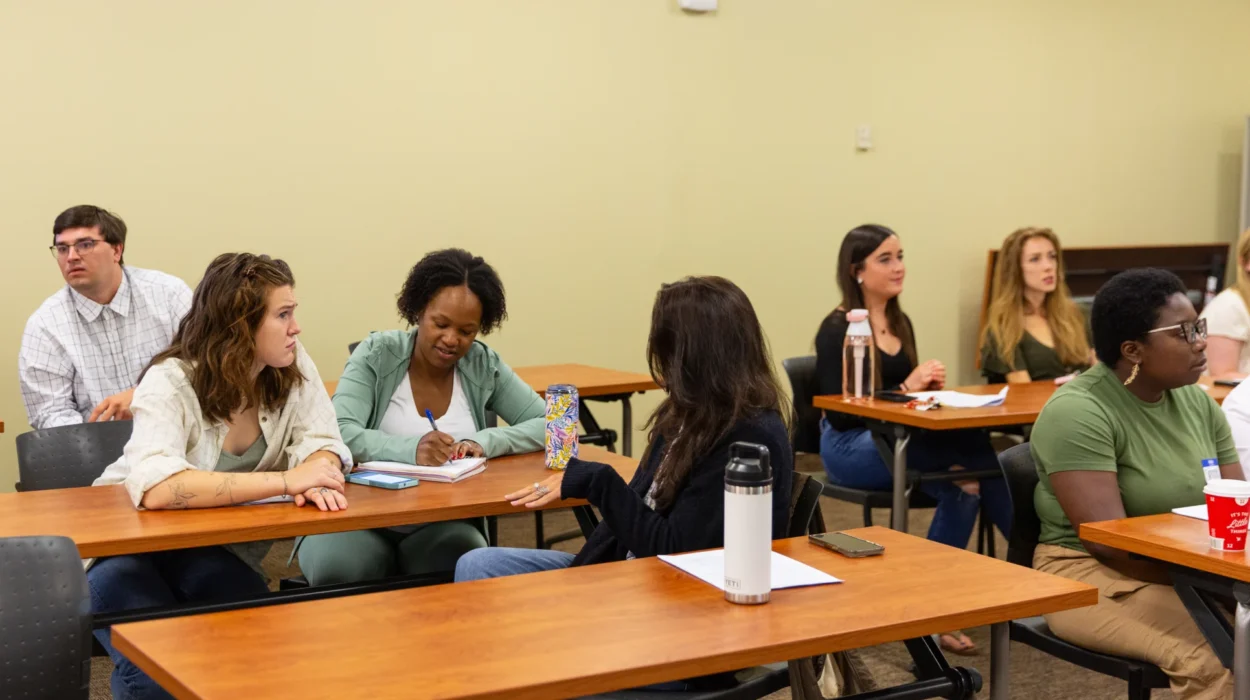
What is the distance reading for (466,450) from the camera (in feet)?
10.2

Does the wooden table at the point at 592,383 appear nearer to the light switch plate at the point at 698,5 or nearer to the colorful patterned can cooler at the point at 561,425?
the colorful patterned can cooler at the point at 561,425

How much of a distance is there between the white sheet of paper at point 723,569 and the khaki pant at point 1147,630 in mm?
764

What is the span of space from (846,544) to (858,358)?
218 centimetres

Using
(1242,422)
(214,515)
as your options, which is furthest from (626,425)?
(214,515)

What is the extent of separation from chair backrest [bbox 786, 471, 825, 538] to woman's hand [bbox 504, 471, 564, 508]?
49 cm

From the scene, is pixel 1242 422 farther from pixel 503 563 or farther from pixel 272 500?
pixel 272 500

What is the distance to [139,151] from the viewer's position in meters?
5.12

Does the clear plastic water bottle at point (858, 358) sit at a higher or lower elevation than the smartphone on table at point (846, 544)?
higher

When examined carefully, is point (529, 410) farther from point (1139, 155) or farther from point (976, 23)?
point (1139, 155)

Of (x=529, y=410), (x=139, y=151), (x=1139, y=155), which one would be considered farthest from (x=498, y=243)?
(x=1139, y=155)

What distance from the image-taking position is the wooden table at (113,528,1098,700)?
1.53m

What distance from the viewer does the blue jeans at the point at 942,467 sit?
13.5ft

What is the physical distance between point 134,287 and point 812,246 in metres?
3.71

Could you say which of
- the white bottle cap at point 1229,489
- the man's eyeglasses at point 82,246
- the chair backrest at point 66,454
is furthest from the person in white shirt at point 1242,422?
the man's eyeglasses at point 82,246
